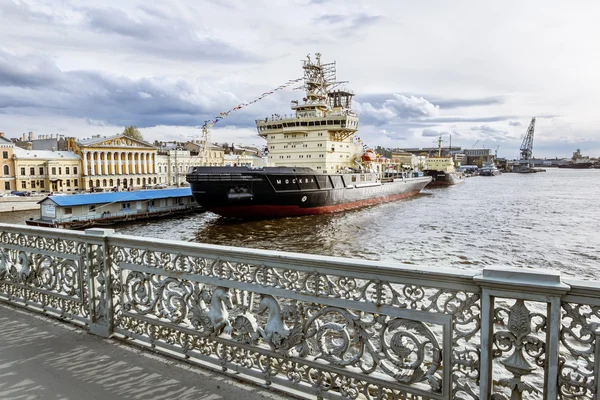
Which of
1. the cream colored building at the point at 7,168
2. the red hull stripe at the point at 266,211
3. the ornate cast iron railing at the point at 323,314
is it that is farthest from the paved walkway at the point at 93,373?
the cream colored building at the point at 7,168

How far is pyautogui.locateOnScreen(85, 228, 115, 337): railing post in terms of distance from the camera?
12.3ft

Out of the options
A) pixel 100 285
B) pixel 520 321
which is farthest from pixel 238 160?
pixel 520 321

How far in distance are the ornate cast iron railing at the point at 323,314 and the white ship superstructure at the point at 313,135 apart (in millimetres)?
28410

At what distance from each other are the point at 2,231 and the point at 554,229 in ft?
81.2

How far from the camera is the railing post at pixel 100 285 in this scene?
12.3ft

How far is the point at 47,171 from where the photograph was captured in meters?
54.1

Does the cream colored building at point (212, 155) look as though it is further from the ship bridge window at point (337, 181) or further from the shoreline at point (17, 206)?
the ship bridge window at point (337, 181)

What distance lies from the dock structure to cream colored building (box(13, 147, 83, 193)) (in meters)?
30.9

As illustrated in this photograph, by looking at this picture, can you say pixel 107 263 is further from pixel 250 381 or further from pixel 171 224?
pixel 171 224

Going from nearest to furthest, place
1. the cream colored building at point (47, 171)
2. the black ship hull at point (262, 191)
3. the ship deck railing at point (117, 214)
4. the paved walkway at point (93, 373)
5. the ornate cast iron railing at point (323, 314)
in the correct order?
the ornate cast iron railing at point (323, 314) < the paved walkway at point (93, 373) < the black ship hull at point (262, 191) < the ship deck railing at point (117, 214) < the cream colored building at point (47, 171)

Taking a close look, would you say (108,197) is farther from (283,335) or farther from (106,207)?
(283,335)

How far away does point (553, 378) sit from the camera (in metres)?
2.06

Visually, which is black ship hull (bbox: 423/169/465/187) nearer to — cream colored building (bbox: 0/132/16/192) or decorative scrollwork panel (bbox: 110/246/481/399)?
cream colored building (bbox: 0/132/16/192)

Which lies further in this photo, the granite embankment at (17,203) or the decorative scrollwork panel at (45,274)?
the granite embankment at (17,203)
